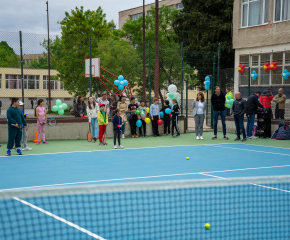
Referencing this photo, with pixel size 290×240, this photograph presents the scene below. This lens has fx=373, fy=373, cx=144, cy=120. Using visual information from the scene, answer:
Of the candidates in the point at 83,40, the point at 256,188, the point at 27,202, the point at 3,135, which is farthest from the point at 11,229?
the point at 83,40

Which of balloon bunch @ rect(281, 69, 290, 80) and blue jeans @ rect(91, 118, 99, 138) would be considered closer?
blue jeans @ rect(91, 118, 99, 138)

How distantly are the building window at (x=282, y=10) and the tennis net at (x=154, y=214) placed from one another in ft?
63.5

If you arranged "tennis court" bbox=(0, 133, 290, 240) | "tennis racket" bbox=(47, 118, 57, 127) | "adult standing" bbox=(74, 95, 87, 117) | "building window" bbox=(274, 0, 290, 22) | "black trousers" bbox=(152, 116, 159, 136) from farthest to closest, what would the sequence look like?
1. "building window" bbox=(274, 0, 290, 22)
2. "black trousers" bbox=(152, 116, 159, 136)
3. "adult standing" bbox=(74, 95, 87, 117)
4. "tennis racket" bbox=(47, 118, 57, 127)
5. "tennis court" bbox=(0, 133, 290, 240)

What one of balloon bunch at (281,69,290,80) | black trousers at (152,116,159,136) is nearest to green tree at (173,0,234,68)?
balloon bunch at (281,69,290,80)

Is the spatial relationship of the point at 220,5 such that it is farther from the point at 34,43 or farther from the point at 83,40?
the point at 34,43

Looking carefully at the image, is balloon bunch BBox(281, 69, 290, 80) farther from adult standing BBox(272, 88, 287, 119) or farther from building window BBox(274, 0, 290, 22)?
adult standing BBox(272, 88, 287, 119)

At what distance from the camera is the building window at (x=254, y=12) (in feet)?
79.4

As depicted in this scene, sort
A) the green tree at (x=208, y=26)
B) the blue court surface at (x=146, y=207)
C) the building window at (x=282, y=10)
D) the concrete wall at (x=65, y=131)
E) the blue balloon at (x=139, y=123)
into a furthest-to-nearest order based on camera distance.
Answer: the green tree at (x=208, y=26)
the building window at (x=282, y=10)
the blue balloon at (x=139, y=123)
the concrete wall at (x=65, y=131)
the blue court surface at (x=146, y=207)

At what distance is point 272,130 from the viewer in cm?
1631

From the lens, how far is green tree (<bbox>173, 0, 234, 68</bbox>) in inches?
1201

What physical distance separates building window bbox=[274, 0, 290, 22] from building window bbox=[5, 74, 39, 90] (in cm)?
1566

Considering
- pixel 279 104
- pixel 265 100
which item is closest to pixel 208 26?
pixel 279 104

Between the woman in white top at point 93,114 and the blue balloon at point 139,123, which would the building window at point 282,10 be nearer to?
the blue balloon at point 139,123

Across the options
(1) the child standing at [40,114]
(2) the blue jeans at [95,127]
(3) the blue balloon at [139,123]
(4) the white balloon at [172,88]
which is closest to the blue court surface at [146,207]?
(1) the child standing at [40,114]
